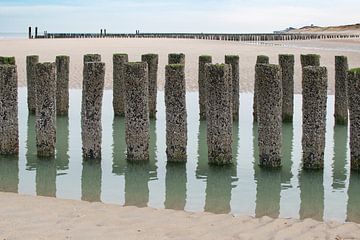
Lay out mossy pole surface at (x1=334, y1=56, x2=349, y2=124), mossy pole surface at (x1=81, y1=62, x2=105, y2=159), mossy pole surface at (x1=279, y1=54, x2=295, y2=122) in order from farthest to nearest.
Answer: mossy pole surface at (x1=279, y1=54, x2=295, y2=122), mossy pole surface at (x1=334, y1=56, x2=349, y2=124), mossy pole surface at (x1=81, y1=62, x2=105, y2=159)

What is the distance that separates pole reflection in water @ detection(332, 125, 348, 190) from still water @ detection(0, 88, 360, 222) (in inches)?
0.6

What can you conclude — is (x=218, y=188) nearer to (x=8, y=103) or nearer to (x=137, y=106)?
(x=137, y=106)

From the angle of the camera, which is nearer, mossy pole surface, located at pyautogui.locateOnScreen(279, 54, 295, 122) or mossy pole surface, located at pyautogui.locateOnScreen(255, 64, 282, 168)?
mossy pole surface, located at pyautogui.locateOnScreen(255, 64, 282, 168)

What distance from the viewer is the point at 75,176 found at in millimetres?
9789

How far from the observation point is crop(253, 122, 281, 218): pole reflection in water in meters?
8.04

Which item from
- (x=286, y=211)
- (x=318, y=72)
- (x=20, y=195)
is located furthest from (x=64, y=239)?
(x=318, y=72)

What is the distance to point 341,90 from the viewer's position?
14062 millimetres

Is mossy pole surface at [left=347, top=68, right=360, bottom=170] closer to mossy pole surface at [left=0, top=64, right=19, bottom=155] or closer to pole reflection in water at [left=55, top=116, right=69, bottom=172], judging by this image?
pole reflection in water at [left=55, top=116, right=69, bottom=172]

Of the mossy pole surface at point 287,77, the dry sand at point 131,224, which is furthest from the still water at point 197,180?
the mossy pole surface at point 287,77

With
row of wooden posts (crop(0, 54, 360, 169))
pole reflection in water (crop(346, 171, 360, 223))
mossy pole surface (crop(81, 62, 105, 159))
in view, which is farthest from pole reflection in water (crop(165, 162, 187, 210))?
pole reflection in water (crop(346, 171, 360, 223))

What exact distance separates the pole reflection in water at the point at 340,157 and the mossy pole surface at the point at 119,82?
5.10 meters

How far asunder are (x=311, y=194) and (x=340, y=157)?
2787mm

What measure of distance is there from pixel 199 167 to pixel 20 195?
3.32 metres

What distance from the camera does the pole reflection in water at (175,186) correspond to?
327 inches
